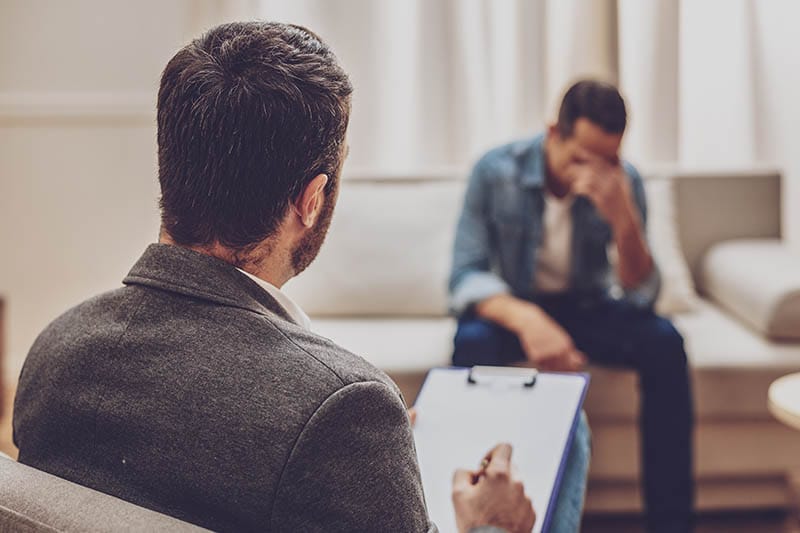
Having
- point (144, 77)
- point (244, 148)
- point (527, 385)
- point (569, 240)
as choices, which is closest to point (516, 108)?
point (569, 240)

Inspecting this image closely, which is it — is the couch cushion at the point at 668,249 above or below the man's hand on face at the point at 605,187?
below

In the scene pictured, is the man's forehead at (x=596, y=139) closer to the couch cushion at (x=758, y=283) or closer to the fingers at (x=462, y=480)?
the couch cushion at (x=758, y=283)

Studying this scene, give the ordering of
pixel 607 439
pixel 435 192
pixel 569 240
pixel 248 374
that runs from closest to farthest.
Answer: pixel 248 374 → pixel 607 439 → pixel 569 240 → pixel 435 192

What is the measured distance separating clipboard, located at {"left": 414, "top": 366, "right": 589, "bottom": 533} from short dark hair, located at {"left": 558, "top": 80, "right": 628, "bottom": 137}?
0.96m

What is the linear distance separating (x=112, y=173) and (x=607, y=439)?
1.91 m

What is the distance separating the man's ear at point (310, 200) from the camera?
34.4 inches

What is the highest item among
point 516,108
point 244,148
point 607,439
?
point 244,148

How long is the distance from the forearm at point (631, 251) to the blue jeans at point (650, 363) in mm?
74

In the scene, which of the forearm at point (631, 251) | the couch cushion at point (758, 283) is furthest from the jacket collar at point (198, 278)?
the couch cushion at point (758, 283)

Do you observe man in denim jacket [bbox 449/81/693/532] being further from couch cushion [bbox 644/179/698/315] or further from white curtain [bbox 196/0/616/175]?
white curtain [bbox 196/0/616/175]

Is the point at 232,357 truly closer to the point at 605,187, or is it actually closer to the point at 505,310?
the point at 505,310

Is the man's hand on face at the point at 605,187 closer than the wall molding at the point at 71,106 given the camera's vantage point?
Yes

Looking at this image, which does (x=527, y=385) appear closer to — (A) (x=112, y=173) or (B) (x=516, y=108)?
(B) (x=516, y=108)

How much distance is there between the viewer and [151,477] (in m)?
0.80
